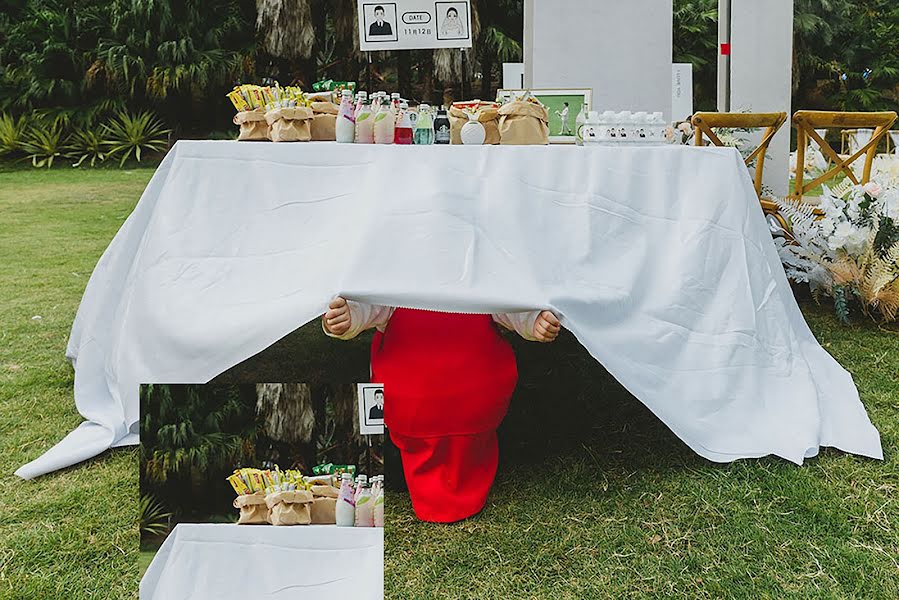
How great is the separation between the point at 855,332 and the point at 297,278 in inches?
94.3

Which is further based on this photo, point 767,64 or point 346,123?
point 767,64

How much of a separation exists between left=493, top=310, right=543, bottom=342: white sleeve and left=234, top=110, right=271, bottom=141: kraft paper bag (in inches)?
27.1

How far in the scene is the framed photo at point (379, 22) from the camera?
2.53 m

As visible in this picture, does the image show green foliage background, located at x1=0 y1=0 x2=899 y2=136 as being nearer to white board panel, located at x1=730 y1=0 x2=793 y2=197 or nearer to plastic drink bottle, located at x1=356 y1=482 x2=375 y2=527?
white board panel, located at x1=730 y1=0 x2=793 y2=197

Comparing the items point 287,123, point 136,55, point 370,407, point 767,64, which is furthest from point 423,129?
point 136,55

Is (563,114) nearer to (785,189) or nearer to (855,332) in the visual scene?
(855,332)

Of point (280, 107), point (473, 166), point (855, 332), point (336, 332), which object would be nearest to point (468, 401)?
point (336, 332)

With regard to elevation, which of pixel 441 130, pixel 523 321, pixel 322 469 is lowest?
pixel 322 469

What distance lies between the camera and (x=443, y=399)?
6.23 feet

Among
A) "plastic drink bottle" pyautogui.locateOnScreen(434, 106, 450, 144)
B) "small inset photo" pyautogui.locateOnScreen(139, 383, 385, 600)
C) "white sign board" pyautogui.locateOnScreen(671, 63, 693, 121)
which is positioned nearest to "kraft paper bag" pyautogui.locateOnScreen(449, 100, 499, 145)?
"plastic drink bottle" pyautogui.locateOnScreen(434, 106, 450, 144)

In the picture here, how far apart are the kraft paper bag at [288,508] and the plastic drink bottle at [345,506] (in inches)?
1.8

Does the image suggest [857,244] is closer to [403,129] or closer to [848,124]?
[848,124]

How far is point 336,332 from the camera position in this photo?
1774 mm

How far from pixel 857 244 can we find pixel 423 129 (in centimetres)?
214
